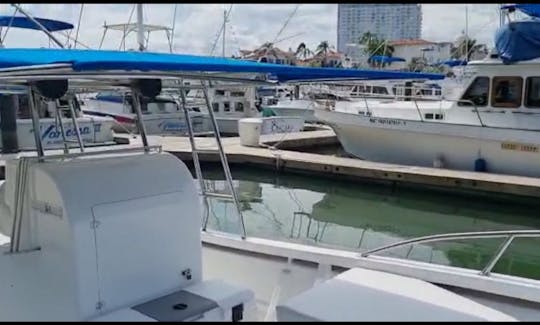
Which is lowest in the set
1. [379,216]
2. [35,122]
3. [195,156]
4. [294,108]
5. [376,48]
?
[379,216]

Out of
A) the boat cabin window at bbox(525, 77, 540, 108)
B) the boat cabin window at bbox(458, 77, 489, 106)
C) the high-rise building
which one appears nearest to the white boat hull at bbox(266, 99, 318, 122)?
the high-rise building

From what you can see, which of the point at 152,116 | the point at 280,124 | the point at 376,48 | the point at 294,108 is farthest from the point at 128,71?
the point at 376,48

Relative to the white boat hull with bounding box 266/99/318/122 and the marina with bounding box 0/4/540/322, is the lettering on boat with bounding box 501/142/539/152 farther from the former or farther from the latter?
the white boat hull with bounding box 266/99/318/122

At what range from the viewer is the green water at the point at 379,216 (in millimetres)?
7133

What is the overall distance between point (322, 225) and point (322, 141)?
6.79m

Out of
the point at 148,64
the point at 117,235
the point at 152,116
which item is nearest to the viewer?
the point at 148,64

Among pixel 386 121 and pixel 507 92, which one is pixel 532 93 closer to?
pixel 507 92

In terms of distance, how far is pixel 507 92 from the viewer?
10727 millimetres


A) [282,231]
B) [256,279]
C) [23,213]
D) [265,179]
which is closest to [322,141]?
[265,179]

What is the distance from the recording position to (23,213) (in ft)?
8.66

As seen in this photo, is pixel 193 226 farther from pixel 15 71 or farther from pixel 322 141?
pixel 322 141

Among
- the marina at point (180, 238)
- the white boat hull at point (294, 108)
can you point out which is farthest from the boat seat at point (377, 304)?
the white boat hull at point (294, 108)

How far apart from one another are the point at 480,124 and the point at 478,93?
702 mm

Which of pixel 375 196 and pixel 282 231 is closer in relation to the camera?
pixel 282 231
